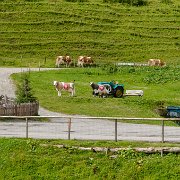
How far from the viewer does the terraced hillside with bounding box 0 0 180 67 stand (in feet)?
248

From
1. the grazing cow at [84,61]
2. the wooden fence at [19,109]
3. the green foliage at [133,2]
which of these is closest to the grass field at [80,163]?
the wooden fence at [19,109]

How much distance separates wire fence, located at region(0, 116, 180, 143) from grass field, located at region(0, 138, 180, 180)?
139 centimetres

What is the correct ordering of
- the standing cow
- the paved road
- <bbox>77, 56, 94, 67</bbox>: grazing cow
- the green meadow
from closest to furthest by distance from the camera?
the green meadow → the paved road → the standing cow → <bbox>77, 56, 94, 67</bbox>: grazing cow

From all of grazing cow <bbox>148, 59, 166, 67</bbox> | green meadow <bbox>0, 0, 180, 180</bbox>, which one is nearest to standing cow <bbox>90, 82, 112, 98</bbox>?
green meadow <bbox>0, 0, 180, 180</bbox>

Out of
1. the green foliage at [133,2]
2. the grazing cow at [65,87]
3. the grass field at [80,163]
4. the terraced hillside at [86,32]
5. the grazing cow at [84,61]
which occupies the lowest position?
the grass field at [80,163]

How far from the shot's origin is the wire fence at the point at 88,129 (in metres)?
26.5

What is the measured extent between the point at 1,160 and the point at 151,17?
6527cm

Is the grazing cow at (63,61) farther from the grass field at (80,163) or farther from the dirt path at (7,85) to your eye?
the grass field at (80,163)

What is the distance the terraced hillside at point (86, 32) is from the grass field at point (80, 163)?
143ft

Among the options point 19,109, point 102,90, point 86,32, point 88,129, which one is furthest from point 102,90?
point 86,32

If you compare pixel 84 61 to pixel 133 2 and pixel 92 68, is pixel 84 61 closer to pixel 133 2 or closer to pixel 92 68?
pixel 92 68

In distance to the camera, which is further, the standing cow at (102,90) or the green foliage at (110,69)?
the green foliage at (110,69)

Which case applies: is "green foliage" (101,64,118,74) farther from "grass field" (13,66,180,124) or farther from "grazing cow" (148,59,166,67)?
"grazing cow" (148,59,166,67)

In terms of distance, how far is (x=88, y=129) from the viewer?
91.8 ft
